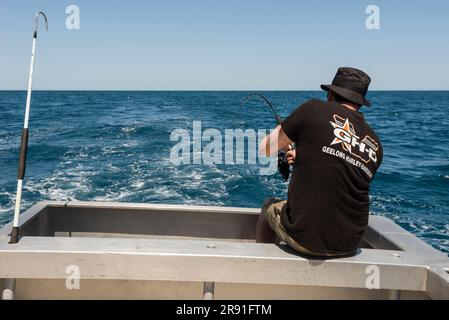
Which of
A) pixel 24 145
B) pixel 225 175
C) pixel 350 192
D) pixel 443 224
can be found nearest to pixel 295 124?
pixel 350 192

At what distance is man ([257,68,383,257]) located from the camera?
1.88 meters

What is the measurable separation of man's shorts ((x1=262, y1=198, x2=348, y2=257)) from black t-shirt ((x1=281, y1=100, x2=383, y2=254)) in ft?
0.10

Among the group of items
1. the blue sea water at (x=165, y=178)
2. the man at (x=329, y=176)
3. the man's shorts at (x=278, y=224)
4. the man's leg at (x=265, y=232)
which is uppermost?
the man at (x=329, y=176)

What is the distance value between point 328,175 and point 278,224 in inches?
17.2

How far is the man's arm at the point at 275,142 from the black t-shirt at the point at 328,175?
76mm

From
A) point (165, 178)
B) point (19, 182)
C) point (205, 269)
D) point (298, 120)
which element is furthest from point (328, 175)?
point (165, 178)

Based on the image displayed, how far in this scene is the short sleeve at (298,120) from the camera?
1908 mm

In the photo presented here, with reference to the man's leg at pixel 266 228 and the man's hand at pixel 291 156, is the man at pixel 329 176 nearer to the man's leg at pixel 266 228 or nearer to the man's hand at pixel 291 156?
the man's hand at pixel 291 156

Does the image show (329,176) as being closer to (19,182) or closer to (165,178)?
(19,182)

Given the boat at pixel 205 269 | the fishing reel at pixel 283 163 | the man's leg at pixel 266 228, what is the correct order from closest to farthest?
the boat at pixel 205 269, the fishing reel at pixel 283 163, the man's leg at pixel 266 228

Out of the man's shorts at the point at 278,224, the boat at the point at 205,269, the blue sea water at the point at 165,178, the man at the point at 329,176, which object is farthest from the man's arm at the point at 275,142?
the blue sea water at the point at 165,178

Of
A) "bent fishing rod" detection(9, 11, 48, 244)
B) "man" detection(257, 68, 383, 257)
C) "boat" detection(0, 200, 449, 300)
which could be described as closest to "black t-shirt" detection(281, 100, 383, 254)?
"man" detection(257, 68, 383, 257)

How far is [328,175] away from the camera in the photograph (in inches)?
73.8

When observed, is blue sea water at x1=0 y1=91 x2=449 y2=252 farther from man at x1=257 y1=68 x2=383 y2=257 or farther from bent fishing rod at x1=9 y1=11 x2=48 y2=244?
bent fishing rod at x1=9 y1=11 x2=48 y2=244
